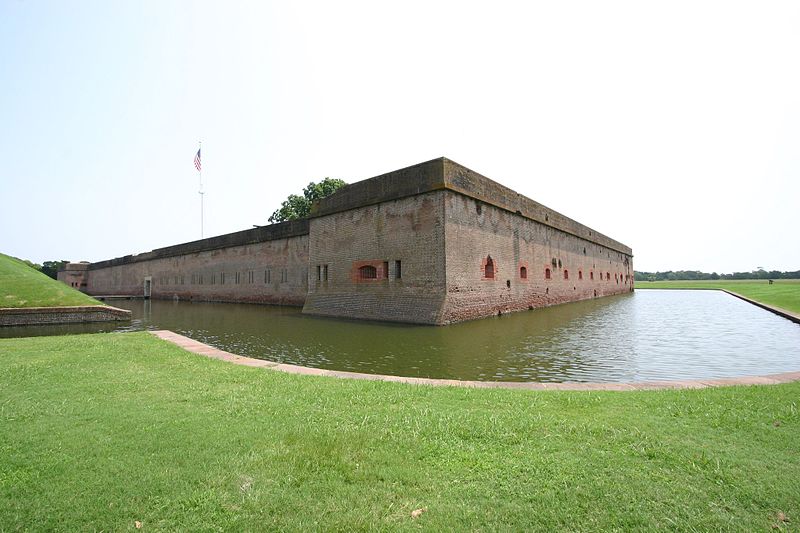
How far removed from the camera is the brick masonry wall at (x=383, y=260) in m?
13.3

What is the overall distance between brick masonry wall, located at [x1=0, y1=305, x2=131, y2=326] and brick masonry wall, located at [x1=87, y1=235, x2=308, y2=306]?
9.12 meters

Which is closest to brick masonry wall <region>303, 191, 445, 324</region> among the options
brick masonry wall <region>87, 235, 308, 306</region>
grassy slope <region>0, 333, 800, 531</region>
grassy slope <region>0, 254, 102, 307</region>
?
brick masonry wall <region>87, 235, 308, 306</region>

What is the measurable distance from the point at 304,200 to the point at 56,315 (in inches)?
1023

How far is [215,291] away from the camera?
2947 cm

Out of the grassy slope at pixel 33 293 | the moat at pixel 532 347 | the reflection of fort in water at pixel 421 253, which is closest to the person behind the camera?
the moat at pixel 532 347

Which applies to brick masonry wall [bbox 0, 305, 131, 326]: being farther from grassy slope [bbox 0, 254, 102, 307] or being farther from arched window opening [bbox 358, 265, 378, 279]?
arched window opening [bbox 358, 265, 378, 279]

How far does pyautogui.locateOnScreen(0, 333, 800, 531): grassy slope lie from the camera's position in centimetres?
208

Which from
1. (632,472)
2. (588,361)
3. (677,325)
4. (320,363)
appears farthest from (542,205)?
(632,472)

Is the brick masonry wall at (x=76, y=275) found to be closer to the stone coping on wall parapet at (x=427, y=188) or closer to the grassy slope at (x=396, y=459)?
the stone coping on wall parapet at (x=427, y=188)

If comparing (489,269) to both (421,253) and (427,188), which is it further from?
(427,188)

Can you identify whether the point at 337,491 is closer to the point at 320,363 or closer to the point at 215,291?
the point at 320,363

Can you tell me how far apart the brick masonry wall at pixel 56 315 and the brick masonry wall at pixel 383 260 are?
762 centimetres

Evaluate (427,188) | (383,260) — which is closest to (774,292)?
(427,188)

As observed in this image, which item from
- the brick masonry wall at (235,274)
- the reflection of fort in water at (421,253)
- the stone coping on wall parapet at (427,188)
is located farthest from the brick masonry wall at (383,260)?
the brick masonry wall at (235,274)
